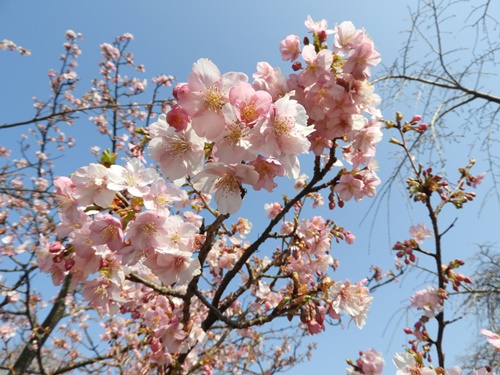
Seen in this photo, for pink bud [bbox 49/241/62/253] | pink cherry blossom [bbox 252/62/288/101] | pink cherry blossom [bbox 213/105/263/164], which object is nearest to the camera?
pink cherry blossom [bbox 213/105/263/164]

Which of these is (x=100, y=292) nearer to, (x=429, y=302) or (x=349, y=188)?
(x=349, y=188)

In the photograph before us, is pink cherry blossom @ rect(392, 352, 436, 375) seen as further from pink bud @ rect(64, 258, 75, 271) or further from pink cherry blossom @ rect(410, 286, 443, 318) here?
pink bud @ rect(64, 258, 75, 271)

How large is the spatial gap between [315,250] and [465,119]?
161cm

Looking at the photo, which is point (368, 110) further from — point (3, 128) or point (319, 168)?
point (3, 128)

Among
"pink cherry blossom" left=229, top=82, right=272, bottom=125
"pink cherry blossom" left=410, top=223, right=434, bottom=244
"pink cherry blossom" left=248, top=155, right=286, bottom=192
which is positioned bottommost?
"pink cherry blossom" left=248, top=155, right=286, bottom=192

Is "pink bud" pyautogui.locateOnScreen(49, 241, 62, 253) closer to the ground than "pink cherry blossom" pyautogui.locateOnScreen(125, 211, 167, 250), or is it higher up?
higher up

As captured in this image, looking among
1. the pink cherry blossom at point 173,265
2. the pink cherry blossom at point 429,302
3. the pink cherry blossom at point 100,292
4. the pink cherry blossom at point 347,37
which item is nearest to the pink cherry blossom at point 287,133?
the pink cherry blossom at point 173,265

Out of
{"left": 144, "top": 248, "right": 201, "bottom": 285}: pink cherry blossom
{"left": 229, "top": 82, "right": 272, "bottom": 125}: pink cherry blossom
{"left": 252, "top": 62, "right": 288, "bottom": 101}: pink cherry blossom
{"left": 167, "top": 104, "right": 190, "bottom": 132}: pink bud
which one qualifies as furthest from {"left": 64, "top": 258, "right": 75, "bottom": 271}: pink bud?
{"left": 252, "top": 62, "right": 288, "bottom": 101}: pink cherry blossom

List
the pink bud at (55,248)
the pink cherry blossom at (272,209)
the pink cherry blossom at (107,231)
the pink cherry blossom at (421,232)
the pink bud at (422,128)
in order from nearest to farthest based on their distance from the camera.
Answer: the pink cherry blossom at (107,231) → the pink bud at (55,248) → the pink bud at (422,128) → the pink cherry blossom at (421,232) → the pink cherry blossom at (272,209)

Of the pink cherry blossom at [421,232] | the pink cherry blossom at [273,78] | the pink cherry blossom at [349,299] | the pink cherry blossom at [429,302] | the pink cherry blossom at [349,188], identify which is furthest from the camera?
the pink cherry blossom at [421,232]

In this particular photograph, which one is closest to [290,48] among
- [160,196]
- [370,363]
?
[160,196]

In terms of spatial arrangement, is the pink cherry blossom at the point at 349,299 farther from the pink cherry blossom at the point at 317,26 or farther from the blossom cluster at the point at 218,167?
the pink cherry blossom at the point at 317,26

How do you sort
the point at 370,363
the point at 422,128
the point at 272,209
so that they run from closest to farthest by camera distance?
the point at 370,363 → the point at 422,128 → the point at 272,209

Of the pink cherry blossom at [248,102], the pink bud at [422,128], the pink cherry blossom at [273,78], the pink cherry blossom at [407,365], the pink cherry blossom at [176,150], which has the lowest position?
the pink cherry blossom at [407,365]
